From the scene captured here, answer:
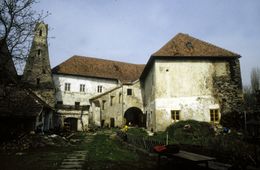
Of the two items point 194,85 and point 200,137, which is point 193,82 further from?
point 200,137

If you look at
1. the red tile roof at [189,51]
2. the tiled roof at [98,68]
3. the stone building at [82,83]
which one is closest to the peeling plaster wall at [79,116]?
the stone building at [82,83]

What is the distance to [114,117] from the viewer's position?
108 ft

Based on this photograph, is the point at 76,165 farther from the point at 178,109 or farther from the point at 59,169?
the point at 178,109

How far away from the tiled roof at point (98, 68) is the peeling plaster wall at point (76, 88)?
868mm

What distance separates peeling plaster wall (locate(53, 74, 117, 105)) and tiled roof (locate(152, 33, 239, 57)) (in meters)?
16.2

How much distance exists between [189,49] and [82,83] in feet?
63.4

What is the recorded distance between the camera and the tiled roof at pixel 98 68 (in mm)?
35156

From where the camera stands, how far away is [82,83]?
116ft

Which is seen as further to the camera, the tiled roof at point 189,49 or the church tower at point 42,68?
the church tower at point 42,68

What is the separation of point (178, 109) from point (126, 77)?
58.0 ft

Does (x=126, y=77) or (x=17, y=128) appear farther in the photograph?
(x=126, y=77)

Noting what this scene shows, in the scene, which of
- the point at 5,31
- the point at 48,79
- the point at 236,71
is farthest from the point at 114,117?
the point at 5,31

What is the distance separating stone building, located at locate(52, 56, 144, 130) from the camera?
3014 centimetres

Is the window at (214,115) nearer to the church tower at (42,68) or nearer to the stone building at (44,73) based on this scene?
the stone building at (44,73)
